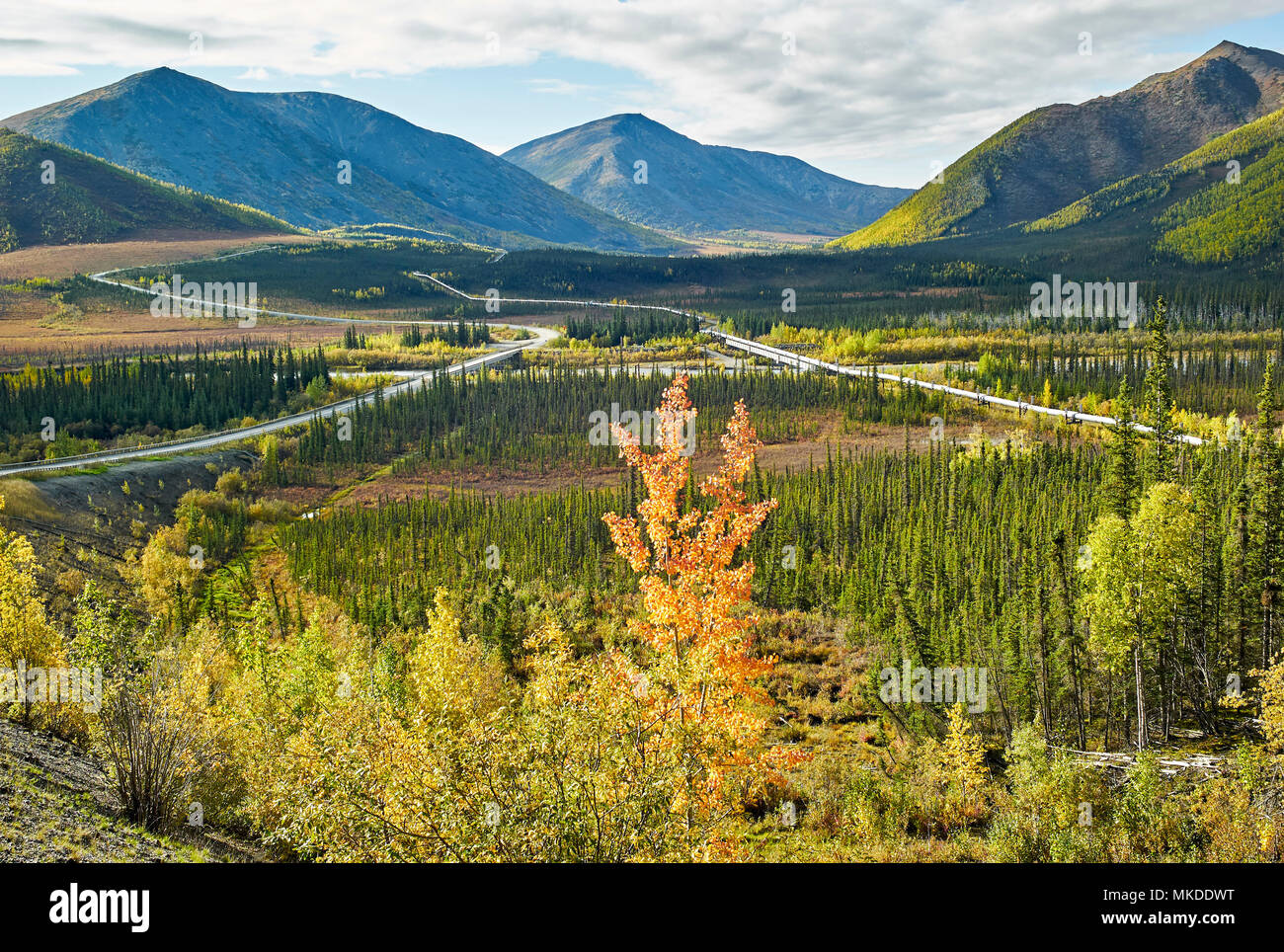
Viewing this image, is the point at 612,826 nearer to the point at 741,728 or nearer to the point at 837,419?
the point at 741,728

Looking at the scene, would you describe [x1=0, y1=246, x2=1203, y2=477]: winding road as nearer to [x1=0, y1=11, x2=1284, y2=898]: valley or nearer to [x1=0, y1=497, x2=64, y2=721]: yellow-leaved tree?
[x1=0, y1=11, x2=1284, y2=898]: valley

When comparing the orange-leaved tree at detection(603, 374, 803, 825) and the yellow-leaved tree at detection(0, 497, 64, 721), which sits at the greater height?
the orange-leaved tree at detection(603, 374, 803, 825)

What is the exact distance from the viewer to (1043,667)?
33.8 metres

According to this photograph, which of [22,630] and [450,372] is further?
[450,372]

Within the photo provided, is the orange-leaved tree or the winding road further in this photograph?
the winding road

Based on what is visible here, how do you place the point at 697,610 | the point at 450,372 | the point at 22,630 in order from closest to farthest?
1. the point at 697,610
2. the point at 22,630
3. the point at 450,372

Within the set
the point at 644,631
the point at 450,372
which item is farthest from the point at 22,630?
the point at 450,372

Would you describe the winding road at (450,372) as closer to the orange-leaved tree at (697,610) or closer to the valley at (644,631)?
the valley at (644,631)

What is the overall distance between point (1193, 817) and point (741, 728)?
1462 centimetres

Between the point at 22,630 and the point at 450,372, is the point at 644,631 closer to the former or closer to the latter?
the point at 22,630

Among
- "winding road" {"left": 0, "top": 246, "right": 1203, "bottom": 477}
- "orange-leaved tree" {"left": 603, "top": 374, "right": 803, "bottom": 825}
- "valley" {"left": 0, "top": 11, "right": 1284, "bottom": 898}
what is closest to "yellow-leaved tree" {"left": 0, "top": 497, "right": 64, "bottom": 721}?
"valley" {"left": 0, "top": 11, "right": 1284, "bottom": 898}

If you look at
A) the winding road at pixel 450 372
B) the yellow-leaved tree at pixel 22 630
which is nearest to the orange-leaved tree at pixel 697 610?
the yellow-leaved tree at pixel 22 630

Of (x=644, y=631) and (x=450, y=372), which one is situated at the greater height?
(x=450, y=372)

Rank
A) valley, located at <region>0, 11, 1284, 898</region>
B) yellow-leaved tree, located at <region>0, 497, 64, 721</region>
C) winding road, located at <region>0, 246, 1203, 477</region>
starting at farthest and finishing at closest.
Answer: winding road, located at <region>0, 246, 1203, 477</region> → yellow-leaved tree, located at <region>0, 497, 64, 721</region> → valley, located at <region>0, 11, 1284, 898</region>
